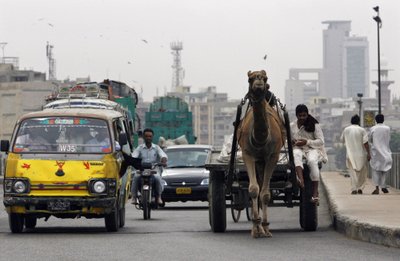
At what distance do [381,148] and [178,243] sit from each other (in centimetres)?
1465

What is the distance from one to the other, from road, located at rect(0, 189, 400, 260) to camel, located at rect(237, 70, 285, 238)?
15.5 inches

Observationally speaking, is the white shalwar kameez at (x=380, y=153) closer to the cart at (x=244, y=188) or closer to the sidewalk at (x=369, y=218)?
the sidewalk at (x=369, y=218)

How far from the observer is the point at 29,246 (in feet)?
58.8

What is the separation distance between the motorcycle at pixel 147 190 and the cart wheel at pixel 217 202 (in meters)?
5.65

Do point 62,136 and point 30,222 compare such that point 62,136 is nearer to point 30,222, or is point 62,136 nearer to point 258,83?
point 30,222

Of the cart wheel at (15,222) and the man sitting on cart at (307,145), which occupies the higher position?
the man sitting on cart at (307,145)

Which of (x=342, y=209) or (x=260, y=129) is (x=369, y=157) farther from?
(x=260, y=129)

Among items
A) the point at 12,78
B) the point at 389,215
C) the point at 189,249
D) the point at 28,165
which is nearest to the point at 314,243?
the point at 189,249

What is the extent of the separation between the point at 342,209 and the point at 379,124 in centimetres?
953

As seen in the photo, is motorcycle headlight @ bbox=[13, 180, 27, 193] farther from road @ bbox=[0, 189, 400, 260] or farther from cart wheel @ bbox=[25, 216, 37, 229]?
cart wheel @ bbox=[25, 216, 37, 229]

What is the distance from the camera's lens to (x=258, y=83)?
18938 millimetres

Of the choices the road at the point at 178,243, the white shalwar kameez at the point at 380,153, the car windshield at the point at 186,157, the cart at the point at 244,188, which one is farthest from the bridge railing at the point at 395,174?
the cart at the point at 244,188

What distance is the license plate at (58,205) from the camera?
20766mm

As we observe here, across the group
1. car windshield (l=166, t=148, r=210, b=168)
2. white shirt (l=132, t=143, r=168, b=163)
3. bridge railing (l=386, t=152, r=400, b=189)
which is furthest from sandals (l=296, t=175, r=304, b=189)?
bridge railing (l=386, t=152, r=400, b=189)
